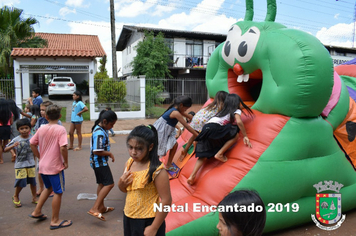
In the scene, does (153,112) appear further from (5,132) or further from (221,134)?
(221,134)

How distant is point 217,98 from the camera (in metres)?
4.06

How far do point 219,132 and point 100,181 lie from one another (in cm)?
165

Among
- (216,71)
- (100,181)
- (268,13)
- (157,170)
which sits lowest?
(100,181)

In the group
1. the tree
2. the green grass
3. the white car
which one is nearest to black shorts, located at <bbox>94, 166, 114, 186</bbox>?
the green grass

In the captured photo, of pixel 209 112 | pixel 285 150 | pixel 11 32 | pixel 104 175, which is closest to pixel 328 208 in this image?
pixel 285 150

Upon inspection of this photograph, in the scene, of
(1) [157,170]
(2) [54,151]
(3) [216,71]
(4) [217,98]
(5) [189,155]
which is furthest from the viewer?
(3) [216,71]

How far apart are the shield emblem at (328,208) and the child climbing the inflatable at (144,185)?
2.26 meters

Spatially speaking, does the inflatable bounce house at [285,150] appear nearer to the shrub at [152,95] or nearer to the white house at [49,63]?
the white house at [49,63]

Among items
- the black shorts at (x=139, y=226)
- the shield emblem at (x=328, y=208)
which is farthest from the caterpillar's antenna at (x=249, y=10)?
the black shorts at (x=139, y=226)

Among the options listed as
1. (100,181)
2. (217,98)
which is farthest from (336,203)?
(100,181)

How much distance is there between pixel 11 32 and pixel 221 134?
53.9 feet

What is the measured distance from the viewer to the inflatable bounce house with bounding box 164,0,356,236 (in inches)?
134

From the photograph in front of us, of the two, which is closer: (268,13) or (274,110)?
(274,110)

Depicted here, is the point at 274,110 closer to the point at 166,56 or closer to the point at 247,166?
the point at 247,166
